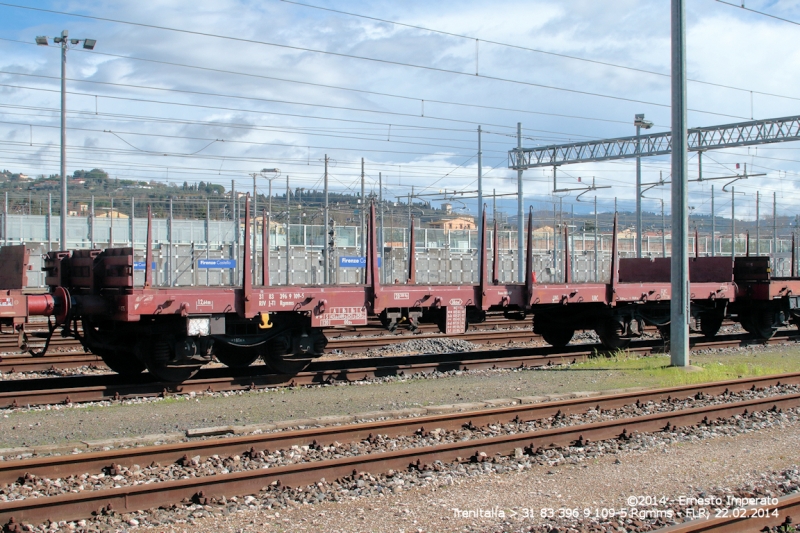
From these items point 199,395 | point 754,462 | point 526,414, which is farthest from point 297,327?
point 754,462

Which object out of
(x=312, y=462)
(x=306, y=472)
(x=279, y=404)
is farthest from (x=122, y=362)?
(x=306, y=472)

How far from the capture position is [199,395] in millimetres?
11086

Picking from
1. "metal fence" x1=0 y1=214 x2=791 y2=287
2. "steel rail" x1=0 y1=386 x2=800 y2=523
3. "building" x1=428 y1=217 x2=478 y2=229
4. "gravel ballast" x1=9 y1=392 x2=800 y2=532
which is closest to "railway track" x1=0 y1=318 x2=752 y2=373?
"metal fence" x1=0 y1=214 x2=791 y2=287

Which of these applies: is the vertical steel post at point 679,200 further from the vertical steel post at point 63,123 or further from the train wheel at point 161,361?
the vertical steel post at point 63,123

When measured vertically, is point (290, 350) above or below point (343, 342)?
above

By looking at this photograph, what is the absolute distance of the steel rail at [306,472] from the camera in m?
5.71

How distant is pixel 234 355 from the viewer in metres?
13.0

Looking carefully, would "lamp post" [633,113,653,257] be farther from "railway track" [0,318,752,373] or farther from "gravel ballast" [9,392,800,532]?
"gravel ballast" [9,392,800,532]

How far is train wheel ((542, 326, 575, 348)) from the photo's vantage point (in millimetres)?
16953

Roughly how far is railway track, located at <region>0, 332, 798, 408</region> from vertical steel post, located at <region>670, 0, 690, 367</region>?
2.45 meters

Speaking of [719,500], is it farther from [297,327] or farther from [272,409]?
[297,327]

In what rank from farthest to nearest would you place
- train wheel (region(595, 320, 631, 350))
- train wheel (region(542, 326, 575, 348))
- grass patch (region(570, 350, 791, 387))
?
1. train wheel (region(542, 326, 575, 348))
2. train wheel (region(595, 320, 631, 350))
3. grass patch (region(570, 350, 791, 387))

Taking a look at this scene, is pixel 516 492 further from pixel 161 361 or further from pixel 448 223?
pixel 448 223

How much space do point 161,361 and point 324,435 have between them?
14.6 ft
